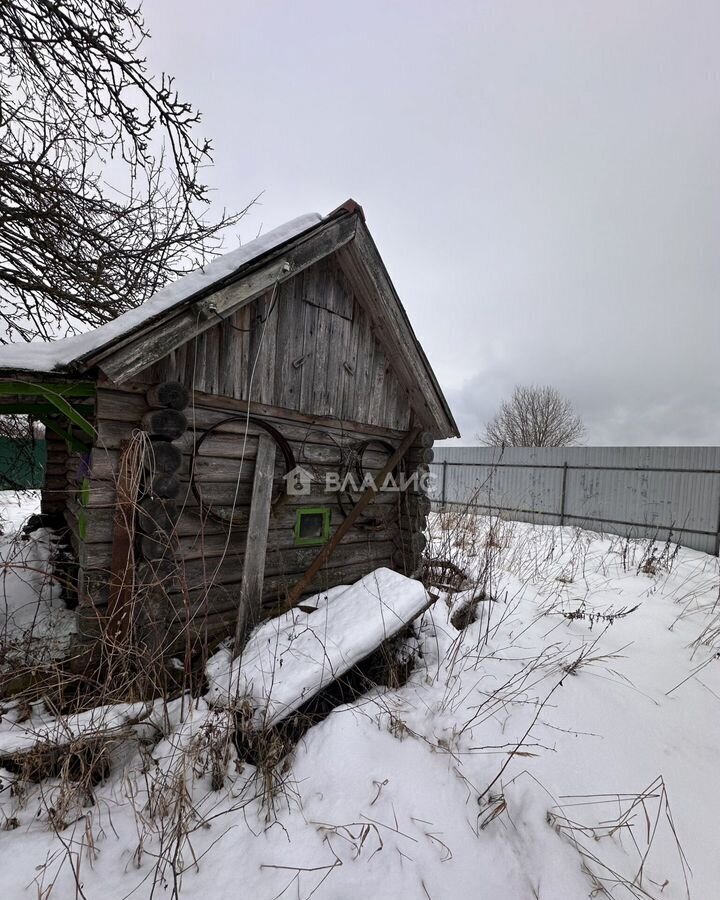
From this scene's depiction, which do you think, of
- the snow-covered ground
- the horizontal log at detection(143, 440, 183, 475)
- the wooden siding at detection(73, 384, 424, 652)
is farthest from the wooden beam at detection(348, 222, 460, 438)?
the horizontal log at detection(143, 440, 183, 475)

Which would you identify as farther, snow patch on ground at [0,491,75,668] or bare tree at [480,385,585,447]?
bare tree at [480,385,585,447]

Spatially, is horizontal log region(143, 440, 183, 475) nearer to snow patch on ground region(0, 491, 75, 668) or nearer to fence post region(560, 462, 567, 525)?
snow patch on ground region(0, 491, 75, 668)

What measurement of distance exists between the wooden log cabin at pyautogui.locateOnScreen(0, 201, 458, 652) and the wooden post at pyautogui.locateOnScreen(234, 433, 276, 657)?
0.02 meters

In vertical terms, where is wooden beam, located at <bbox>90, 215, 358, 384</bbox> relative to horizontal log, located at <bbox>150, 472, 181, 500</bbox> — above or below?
Result: above

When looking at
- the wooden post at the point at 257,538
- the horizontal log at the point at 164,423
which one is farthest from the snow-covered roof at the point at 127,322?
the wooden post at the point at 257,538

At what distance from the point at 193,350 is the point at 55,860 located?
316 centimetres

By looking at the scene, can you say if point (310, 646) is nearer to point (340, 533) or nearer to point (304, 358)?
point (340, 533)

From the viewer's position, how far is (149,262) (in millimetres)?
5059

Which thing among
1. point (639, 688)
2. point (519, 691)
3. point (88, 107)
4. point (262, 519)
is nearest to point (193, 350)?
point (262, 519)

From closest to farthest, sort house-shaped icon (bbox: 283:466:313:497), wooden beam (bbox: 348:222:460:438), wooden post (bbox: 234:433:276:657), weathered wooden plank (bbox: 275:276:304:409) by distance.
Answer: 1. wooden post (bbox: 234:433:276:657)
2. weathered wooden plank (bbox: 275:276:304:409)
3. house-shaped icon (bbox: 283:466:313:497)
4. wooden beam (bbox: 348:222:460:438)

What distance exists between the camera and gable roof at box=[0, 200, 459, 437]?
2.67m

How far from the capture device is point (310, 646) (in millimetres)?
3104

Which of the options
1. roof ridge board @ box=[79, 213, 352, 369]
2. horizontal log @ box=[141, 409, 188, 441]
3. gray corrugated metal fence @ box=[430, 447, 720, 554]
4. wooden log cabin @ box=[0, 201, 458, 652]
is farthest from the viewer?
gray corrugated metal fence @ box=[430, 447, 720, 554]

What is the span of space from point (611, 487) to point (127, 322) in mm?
13831
